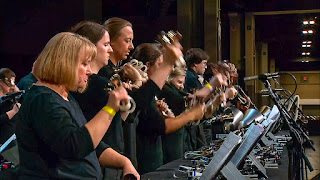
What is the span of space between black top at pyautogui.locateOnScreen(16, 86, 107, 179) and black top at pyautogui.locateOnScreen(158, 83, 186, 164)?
190cm

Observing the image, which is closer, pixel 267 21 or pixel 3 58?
pixel 3 58

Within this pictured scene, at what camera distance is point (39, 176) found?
1570 millimetres

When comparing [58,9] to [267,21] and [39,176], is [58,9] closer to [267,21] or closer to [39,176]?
[39,176]

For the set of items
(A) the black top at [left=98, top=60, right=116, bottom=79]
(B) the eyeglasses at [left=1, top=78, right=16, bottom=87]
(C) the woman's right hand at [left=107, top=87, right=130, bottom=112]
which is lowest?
(B) the eyeglasses at [left=1, top=78, right=16, bottom=87]

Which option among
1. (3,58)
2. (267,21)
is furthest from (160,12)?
(267,21)

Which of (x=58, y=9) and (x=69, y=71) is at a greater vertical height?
(x=58, y=9)

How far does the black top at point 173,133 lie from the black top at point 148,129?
1.67 feet

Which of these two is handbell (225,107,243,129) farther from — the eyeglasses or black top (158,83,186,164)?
the eyeglasses

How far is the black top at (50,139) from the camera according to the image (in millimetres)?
1537

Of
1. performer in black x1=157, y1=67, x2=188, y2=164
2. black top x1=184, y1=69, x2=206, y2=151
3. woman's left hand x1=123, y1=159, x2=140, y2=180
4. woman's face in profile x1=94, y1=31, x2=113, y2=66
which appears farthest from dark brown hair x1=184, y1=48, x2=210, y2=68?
woman's left hand x1=123, y1=159, x2=140, y2=180

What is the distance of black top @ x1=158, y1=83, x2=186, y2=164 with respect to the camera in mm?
3516

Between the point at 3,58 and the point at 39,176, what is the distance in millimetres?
5896

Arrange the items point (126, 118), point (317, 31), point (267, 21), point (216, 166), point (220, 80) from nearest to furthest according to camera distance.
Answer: point (216, 166), point (126, 118), point (220, 80), point (267, 21), point (317, 31)

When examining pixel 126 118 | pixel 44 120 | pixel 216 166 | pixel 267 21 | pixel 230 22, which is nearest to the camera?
pixel 44 120
